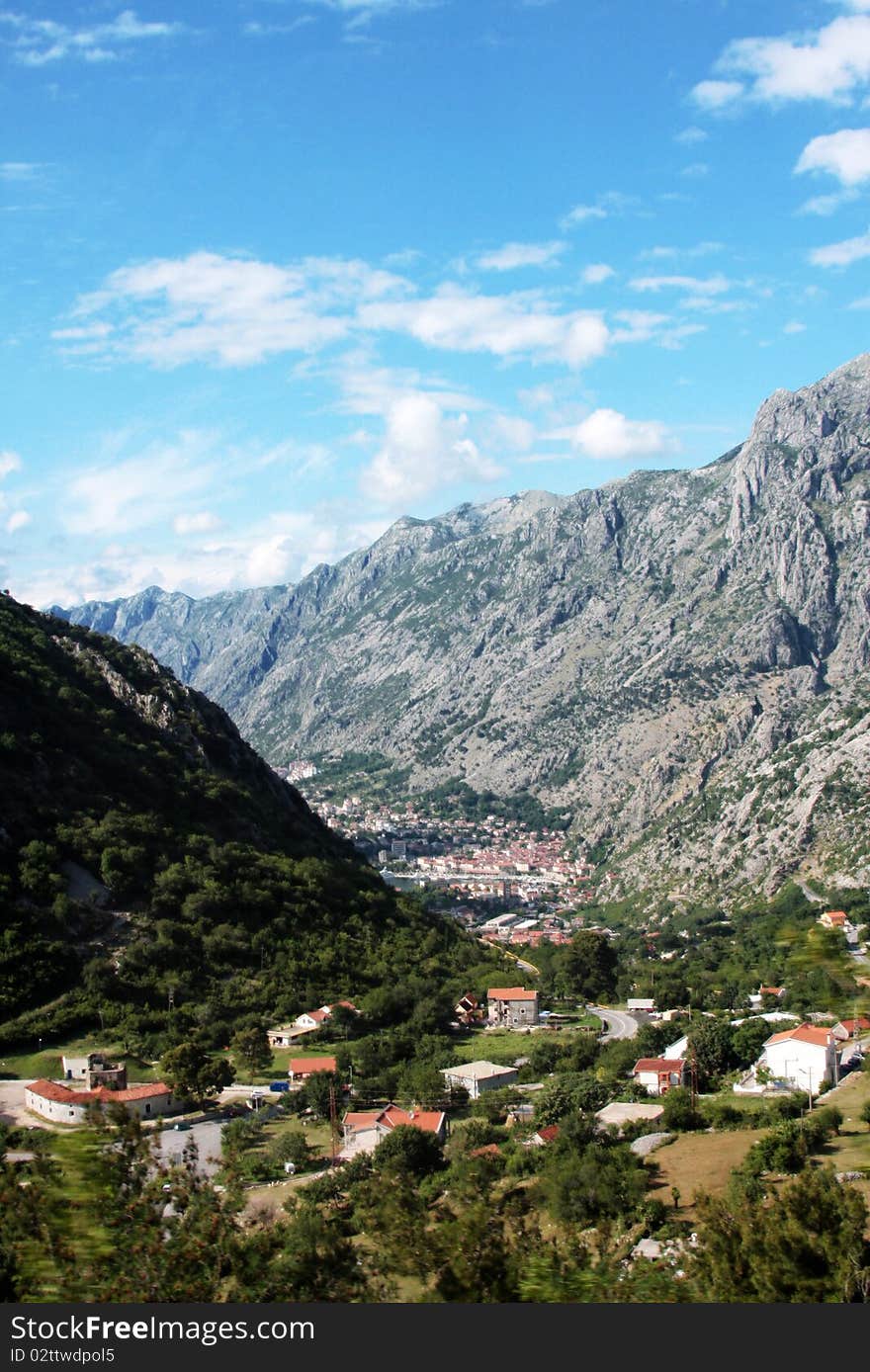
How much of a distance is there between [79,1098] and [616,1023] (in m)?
30.5

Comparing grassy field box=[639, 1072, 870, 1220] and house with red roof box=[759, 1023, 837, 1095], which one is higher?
grassy field box=[639, 1072, 870, 1220]

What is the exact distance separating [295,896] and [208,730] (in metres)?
17.0

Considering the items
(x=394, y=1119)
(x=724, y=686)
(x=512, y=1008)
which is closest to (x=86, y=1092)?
(x=394, y=1119)

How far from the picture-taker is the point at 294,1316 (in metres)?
6.79

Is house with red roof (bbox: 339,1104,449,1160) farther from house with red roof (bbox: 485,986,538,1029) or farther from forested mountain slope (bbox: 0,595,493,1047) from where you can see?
house with red roof (bbox: 485,986,538,1029)

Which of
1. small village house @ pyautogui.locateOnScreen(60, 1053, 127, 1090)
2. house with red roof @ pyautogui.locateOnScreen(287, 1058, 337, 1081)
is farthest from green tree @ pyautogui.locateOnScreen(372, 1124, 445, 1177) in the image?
small village house @ pyautogui.locateOnScreen(60, 1053, 127, 1090)

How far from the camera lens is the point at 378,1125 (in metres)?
29.2

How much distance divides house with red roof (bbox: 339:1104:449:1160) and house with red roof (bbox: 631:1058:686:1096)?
778cm

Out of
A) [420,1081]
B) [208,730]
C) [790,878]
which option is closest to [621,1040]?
[420,1081]

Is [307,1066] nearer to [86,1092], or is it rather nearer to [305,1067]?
[305,1067]

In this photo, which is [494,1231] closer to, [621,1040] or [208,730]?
[621,1040]

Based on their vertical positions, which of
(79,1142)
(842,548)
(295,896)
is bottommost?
(295,896)

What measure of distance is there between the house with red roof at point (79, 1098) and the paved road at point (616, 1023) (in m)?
20.0

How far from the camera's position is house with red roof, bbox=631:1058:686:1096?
34812 millimetres
